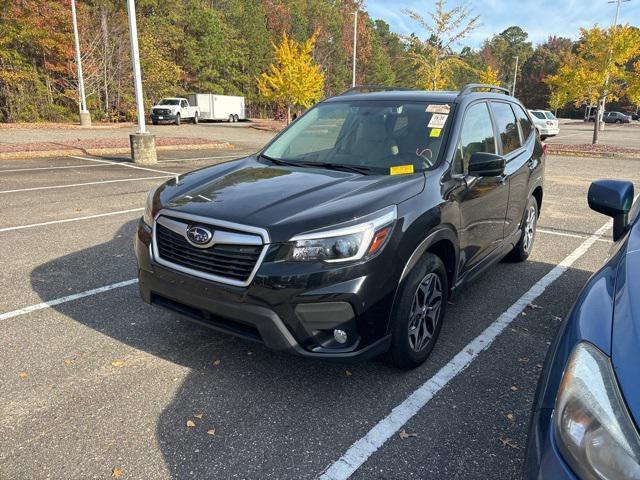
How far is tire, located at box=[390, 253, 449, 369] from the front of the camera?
116 inches

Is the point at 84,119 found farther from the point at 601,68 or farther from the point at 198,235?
the point at 198,235

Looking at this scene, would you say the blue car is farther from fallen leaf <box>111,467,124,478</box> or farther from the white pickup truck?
the white pickup truck

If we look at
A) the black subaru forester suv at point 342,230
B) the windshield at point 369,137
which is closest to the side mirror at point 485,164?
the black subaru forester suv at point 342,230

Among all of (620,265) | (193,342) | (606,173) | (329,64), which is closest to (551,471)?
(620,265)

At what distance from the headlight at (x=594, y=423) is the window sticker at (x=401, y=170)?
205cm

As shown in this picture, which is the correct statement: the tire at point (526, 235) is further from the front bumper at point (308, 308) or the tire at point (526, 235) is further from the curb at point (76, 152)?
the curb at point (76, 152)

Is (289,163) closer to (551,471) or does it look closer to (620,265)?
(620,265)

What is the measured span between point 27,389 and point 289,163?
2321mm

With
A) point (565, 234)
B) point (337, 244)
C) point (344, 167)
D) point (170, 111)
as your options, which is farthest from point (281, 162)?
point (170, 111)

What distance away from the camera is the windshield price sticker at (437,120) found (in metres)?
3.78

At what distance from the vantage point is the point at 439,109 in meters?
3.91

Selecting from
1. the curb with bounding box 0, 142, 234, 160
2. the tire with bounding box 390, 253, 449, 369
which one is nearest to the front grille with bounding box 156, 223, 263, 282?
the tire with bounding box 390, 253, 449, 369

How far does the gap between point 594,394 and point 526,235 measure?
178 inches

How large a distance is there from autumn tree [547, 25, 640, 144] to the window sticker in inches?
858
